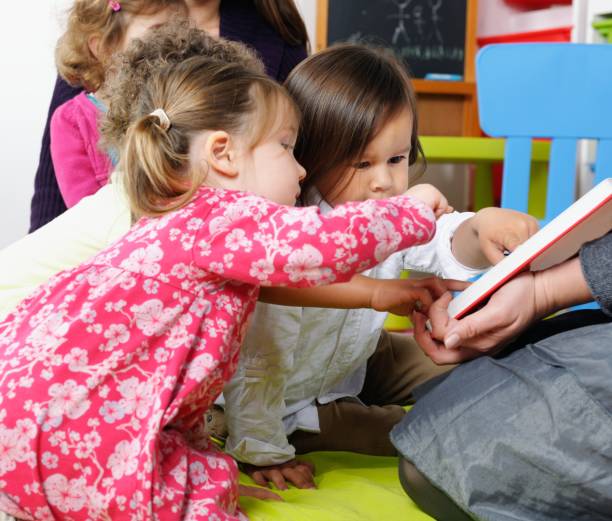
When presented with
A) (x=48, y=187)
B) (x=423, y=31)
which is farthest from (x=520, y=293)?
(x=423, y=31)

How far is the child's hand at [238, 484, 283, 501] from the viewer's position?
1036mm

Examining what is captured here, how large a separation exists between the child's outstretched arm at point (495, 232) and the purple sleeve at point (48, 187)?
837 mm

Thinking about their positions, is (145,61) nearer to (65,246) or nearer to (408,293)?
(65,246)

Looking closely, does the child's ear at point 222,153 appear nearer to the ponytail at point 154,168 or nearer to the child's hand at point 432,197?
the ponytail at point 154,168

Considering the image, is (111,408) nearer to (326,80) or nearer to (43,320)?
(43,320)

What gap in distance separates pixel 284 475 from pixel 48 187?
0.82 meters

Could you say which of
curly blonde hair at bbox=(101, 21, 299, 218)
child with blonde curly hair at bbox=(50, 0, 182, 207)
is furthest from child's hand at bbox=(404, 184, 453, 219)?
child with blonde curly hair at bbox=(50, 0, 182, 207)

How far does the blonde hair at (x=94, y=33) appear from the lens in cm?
148

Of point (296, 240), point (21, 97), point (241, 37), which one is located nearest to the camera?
point (296, 240)

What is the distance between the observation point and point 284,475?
43.9 inches

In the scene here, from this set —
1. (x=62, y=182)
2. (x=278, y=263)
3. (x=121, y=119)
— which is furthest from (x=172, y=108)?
(x=62, y=182)

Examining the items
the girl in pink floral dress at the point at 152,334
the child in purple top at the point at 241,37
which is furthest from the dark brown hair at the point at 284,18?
the girl in pink floral dress at the point at 152,334

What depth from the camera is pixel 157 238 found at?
2.89 feet

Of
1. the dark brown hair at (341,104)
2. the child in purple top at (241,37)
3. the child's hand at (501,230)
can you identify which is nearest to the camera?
the child's hand at (501,230)
